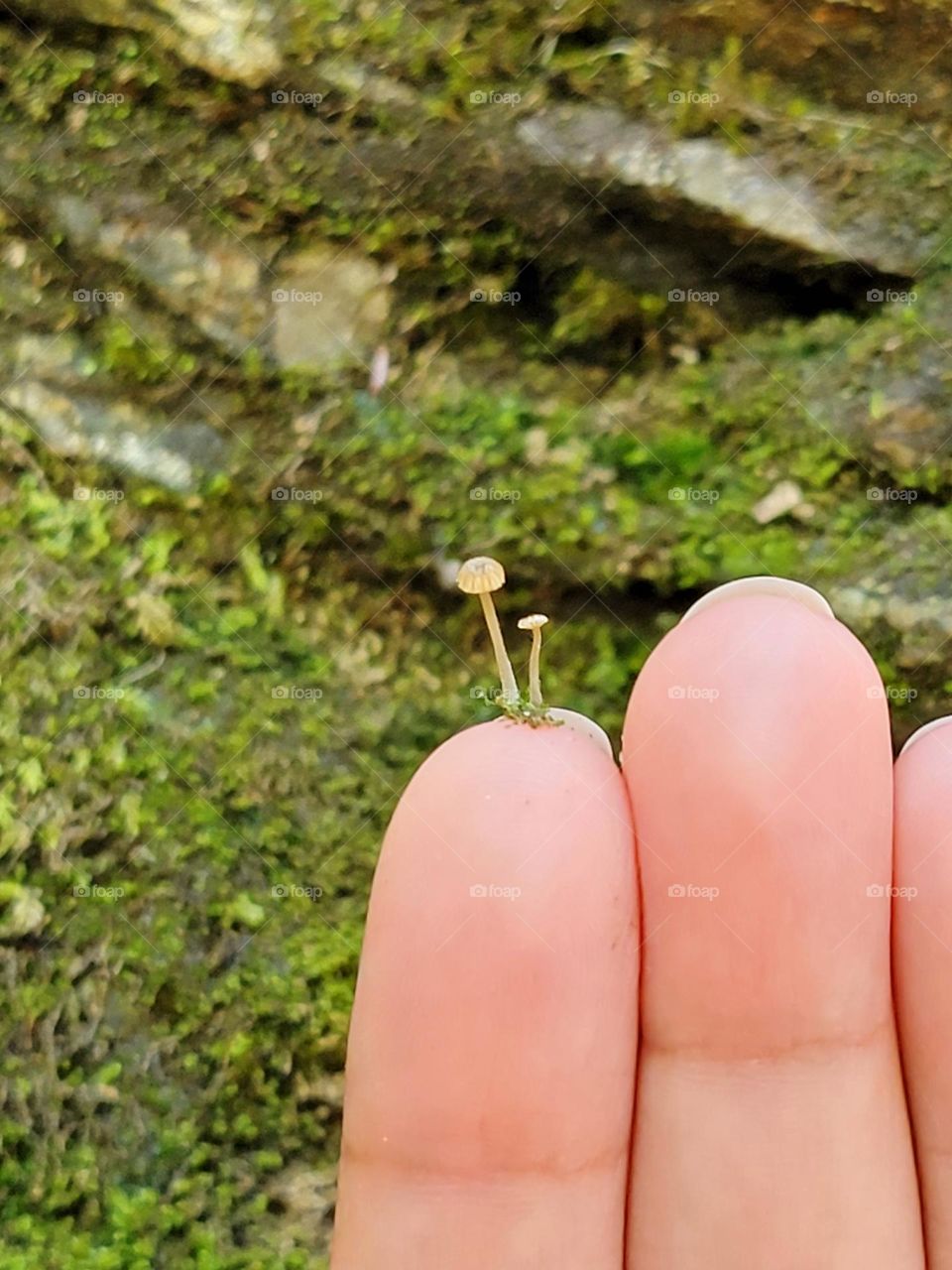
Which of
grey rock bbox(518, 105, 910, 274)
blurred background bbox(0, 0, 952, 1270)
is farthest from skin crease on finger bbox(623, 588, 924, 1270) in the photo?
grey rock bbox(518, 105, 910, 274)

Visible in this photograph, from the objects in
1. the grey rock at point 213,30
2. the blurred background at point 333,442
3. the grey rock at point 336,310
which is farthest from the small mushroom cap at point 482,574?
the grey rock at point 213,30

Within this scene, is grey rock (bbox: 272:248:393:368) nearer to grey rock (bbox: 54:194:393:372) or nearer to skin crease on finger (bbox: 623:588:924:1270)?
grey rock (bbox: 54:194:393:372)

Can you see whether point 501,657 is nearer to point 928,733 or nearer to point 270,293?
point 928,733

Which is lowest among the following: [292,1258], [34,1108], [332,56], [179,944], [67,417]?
[292,1258]

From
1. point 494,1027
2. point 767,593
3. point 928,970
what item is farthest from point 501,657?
point 928,970

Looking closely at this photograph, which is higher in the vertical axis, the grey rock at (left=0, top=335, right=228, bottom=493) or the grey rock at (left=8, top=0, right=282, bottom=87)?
the grey rock at (left=8, top=0, right=282, bottom=87)

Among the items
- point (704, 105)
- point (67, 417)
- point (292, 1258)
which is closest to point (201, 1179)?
point (292, 1258)

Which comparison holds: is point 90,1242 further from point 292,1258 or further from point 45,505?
point 45,505
